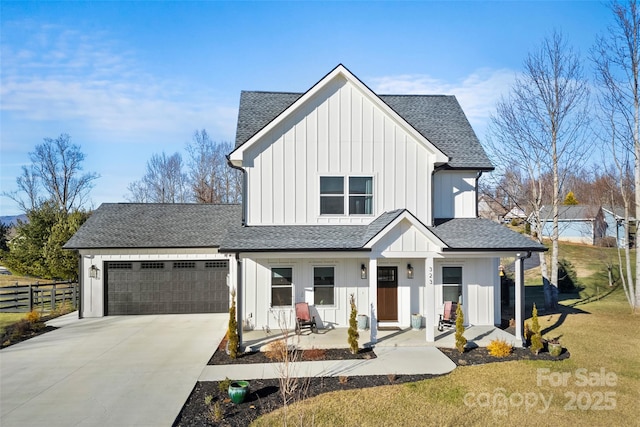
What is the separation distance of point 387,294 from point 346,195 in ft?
12.2

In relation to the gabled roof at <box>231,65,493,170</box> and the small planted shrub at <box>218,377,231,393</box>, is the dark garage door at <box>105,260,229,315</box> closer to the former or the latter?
the gabled roof at <box>231,65,493,170</box>

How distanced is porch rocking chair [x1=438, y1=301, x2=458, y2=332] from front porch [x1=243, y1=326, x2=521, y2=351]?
7.0 inches

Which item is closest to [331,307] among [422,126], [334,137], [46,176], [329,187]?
[329,187]

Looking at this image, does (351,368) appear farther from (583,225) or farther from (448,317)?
(583,225)

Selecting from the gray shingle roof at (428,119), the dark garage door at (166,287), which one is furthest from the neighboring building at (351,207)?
the dark garage door at (166,287)

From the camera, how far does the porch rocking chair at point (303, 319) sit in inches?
535

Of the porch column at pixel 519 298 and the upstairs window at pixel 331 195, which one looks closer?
the porch column at pixel 519 298

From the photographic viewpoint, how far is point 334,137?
14734 millimetres

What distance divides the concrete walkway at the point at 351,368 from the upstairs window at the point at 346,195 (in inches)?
207

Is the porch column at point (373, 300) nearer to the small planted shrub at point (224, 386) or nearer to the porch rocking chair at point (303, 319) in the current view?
the porch rocking chair at point (303, 319)

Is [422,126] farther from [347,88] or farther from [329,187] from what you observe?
[329,187]

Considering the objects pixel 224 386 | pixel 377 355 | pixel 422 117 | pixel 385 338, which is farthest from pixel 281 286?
pixel 422 117

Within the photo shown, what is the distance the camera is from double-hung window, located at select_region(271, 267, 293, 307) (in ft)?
46.6

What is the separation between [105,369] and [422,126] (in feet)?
46.3
